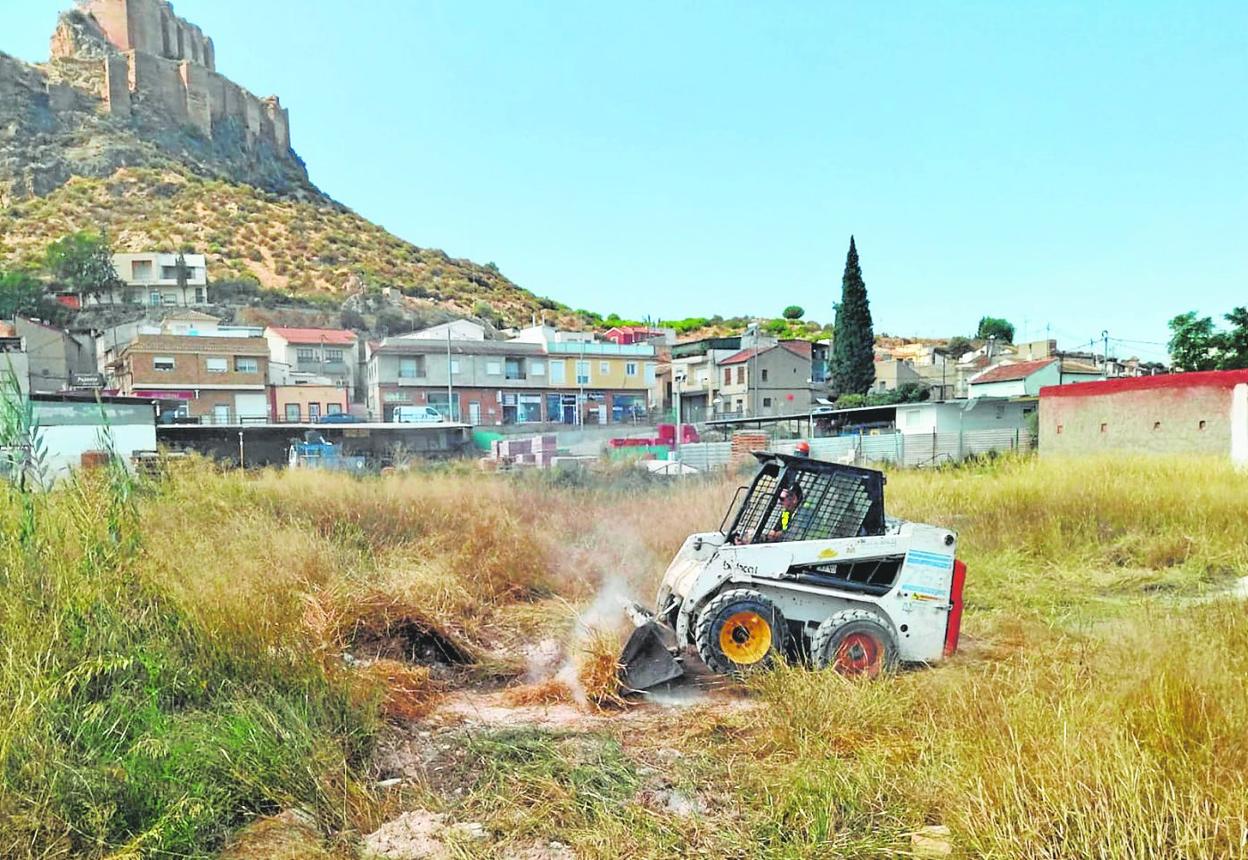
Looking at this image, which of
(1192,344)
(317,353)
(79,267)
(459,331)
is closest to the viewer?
(1192,344)

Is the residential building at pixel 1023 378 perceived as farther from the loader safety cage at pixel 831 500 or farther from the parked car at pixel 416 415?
the loader safety cage at pixel 831 500

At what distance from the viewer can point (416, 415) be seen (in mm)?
42719

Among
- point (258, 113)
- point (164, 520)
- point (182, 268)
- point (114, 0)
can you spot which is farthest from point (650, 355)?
point (114, 0)

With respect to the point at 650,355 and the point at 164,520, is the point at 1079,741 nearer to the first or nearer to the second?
the point at 164,520

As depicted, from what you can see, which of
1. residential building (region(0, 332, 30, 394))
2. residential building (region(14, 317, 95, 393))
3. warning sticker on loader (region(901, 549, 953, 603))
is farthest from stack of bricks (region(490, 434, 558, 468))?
residential building (region(14, 317, 95, 393))

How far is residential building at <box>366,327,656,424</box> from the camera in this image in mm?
46531

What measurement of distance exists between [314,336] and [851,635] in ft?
174

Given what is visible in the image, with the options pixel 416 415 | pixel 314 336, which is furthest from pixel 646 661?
pixel 314 336

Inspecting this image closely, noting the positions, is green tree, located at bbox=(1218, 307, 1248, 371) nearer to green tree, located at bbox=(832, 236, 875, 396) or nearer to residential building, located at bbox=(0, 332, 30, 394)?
green tree, located at bbox=(832, 236, 875, 396)

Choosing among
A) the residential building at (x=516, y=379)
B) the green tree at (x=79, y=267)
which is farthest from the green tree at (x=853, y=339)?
the green tree at (x=79, y=267)

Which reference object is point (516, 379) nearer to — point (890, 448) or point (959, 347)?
point (890, 448)

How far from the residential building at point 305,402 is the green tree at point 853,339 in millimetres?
30916

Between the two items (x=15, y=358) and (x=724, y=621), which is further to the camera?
(x=15, y=358)

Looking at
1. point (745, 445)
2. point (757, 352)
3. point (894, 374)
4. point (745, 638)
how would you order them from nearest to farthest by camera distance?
point (745, 638)
point (745, 445)
point (757, 352)
point (894, 374)
